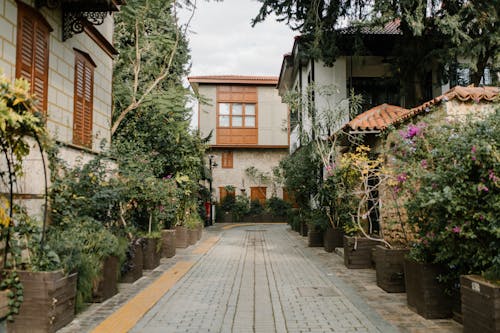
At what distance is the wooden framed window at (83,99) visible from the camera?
851 cm

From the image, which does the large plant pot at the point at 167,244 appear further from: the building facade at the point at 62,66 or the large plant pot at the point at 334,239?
the large plant pot at the point at 334,239

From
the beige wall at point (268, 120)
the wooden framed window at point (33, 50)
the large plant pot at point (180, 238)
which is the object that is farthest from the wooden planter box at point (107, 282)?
the beige wall at point (268, 120)

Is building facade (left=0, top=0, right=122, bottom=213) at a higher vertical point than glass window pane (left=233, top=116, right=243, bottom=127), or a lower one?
lower

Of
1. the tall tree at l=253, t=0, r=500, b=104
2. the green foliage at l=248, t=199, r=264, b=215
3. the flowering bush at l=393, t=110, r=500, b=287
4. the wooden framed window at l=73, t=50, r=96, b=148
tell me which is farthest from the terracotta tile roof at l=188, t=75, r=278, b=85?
the flowering bush at l=393, t=110, r=500, b=287

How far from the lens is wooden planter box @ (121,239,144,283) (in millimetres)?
7832

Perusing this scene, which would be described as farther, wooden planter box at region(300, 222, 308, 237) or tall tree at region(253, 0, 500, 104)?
wooden planter box at region(300, 222, 308, 237)

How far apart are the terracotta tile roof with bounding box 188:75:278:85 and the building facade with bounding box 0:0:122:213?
69.5 feet

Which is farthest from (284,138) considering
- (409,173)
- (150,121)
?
(409,173)

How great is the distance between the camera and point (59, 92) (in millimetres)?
7766

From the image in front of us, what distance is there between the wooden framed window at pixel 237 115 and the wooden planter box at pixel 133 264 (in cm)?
2417

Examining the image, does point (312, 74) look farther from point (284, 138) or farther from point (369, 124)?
point (284, 138)

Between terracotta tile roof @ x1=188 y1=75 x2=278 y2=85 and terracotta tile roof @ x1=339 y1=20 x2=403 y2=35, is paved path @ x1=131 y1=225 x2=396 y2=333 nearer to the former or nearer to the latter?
terracotta tile roof @ x1=339 y1=20 x2=403 y2=35

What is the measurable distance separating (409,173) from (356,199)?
5167mm

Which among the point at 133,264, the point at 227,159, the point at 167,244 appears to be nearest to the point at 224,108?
the point at 227,159
